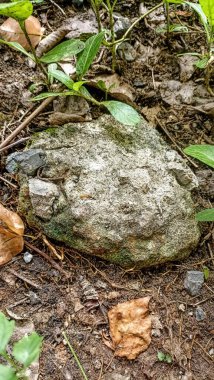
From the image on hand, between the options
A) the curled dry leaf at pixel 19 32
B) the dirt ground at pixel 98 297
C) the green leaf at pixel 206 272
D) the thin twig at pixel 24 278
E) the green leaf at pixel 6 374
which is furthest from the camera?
the curled dry leaf at pixel 19 32

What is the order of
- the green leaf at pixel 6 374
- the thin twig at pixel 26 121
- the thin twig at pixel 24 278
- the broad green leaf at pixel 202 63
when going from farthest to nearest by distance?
the broad green leaf at pixel 202 63 → the thin twig at pixel 26 121 → the thin twig at pixel 24 278 → the green leaf at pixel 6 374

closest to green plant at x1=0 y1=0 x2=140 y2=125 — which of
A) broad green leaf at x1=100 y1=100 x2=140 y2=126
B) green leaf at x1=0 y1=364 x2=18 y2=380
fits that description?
broad green leaf at x1=100 y1=100 x2=140 y2=126

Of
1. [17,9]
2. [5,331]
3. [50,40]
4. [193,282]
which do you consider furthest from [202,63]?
[5,331]

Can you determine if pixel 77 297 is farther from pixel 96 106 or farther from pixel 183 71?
pixel 183 71

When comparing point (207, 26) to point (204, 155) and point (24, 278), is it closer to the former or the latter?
point (204, 155)

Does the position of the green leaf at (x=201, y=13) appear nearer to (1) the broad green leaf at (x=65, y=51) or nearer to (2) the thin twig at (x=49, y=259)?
(1) the broad green leaf at (x=65, y=51)

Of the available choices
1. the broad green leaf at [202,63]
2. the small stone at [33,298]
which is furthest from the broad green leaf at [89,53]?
the small stone at [33,298]
